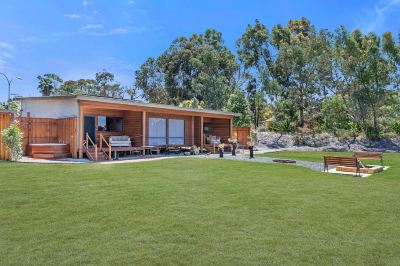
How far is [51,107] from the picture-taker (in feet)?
57.4

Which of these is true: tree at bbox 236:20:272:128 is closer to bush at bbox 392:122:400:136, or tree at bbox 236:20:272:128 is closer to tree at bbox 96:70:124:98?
bush at bbox 392:122:400:136

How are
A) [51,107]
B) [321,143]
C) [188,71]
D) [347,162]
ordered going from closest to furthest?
[347,162] < [51,107] < [321,143] < [188,71]

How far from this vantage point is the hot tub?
619 inches

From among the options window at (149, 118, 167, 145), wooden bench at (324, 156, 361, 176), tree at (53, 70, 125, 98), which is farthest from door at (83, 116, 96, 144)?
tree at (53, 70, 125, 98)

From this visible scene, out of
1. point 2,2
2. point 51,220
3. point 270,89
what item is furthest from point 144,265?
point 270,89

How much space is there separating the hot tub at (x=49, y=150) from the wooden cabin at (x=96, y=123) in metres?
0.05

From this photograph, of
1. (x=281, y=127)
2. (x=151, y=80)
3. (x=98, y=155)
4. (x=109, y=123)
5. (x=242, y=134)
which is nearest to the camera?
(x=98, y=155)

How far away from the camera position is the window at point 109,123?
19.4 metres

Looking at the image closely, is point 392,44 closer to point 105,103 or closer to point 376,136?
point 376,136

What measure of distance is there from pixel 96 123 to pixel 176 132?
620cm

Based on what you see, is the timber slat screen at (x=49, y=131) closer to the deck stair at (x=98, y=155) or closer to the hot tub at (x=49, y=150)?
the hot tub at (x=49, y=150)

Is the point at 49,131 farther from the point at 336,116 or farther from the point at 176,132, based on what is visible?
the point at 336,116

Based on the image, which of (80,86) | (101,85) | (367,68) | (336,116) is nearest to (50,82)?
(80,86)

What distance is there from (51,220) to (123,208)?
1.31 metres
